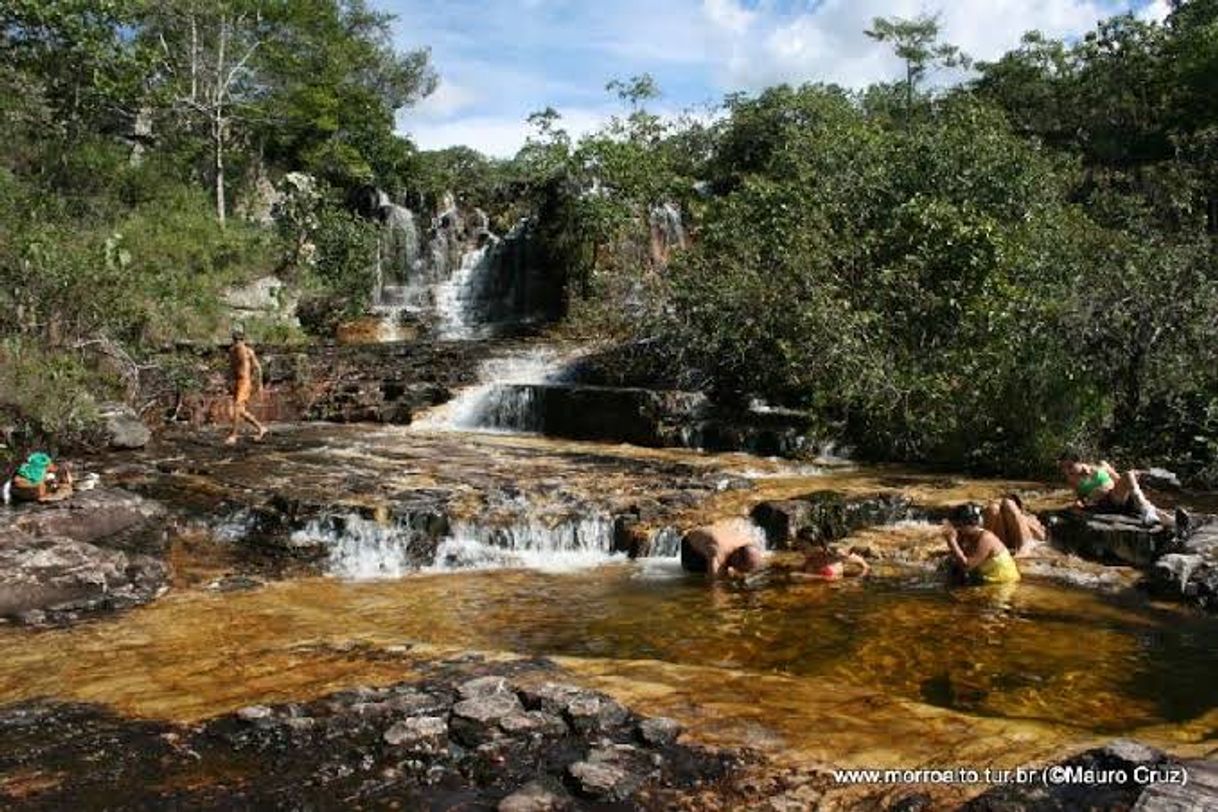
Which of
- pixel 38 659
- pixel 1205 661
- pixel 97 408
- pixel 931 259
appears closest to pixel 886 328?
pixel 931 259

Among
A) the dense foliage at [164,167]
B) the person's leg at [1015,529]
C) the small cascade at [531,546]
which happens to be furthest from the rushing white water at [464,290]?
the person's leg at [1015,529]

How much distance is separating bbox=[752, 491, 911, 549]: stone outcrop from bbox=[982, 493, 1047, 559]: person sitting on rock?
124 centimetres

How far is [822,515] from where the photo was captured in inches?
429

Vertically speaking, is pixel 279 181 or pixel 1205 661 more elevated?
pixel 279 181

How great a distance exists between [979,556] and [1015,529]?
118 centimetres

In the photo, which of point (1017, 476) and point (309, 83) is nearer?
point (1017, 476)

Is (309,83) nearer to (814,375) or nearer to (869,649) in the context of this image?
(814,375)

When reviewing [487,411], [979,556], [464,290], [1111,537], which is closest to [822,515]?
[979,556]

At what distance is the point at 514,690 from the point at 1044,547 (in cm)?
703

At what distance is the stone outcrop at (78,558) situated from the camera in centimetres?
789

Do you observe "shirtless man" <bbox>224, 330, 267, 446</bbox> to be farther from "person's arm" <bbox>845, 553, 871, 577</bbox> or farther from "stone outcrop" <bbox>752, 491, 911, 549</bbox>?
"person's arm" <bbox>845, 553, 871, 577</bbox>

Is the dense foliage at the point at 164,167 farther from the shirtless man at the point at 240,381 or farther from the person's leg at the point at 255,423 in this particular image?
the person's leg at the point at 255,423

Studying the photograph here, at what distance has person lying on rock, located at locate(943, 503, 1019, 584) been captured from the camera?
8.98 m

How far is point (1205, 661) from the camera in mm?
7098
